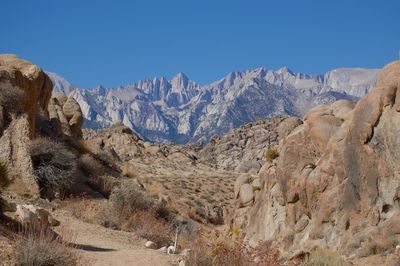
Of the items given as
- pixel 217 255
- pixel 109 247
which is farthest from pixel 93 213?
pixel 217 255

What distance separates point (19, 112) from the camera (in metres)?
22.7

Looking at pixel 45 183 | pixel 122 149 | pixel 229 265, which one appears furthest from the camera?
pixel 122 149

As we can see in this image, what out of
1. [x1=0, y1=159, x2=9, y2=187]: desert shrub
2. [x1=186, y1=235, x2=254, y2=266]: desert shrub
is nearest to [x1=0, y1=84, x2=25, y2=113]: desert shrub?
[x1=0, y1=159, x2=9, y2=187]: desert shrub

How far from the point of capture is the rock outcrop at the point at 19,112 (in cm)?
2066

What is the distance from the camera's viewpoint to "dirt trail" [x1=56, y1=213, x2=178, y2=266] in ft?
38.7

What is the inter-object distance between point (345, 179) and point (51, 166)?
11565 millimetres

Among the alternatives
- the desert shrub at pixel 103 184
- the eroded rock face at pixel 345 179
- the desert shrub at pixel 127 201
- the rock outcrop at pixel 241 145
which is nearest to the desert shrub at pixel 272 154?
the eroded rock face at pixel 345 179

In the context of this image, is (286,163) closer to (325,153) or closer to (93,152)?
(325,153)

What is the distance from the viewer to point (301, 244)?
71.1 feet

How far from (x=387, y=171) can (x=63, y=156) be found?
1273 centimetres

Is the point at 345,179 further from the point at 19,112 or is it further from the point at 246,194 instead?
the point at 246,194

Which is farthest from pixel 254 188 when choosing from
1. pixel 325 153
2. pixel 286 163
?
pixel 325 153

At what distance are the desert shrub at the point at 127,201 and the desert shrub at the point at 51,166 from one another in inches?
82.5

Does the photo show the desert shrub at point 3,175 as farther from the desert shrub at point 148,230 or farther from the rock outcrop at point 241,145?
the rock outcrop at point 241,145
